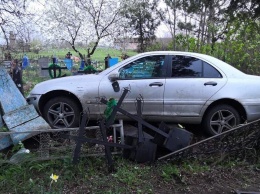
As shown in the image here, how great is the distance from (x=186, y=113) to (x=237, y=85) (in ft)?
3.49

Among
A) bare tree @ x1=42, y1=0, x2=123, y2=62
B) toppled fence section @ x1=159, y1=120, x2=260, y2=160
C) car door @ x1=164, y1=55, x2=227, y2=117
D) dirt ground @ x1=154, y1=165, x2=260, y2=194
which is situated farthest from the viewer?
bare tree @ x1=42, y1=0, x2=123, y2=62

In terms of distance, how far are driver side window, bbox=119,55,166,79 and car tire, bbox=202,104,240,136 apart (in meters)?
1.16

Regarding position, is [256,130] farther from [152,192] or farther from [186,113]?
Answer: [152,192]

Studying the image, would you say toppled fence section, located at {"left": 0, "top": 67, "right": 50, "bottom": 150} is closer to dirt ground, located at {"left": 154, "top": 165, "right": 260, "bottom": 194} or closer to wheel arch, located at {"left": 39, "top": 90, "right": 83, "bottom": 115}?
wheel arch, located at {"left": 39, "top": 90, "right": 83, "bottom": 115}

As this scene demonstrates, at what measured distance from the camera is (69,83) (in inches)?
220

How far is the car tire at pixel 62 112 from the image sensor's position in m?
5.50

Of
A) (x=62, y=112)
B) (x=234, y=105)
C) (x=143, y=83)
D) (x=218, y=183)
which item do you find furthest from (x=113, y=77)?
(x=218, y=183)

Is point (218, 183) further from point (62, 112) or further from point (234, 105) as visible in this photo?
point (62, 112)

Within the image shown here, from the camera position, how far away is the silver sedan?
543cm

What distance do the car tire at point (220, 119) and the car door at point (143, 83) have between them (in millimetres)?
905

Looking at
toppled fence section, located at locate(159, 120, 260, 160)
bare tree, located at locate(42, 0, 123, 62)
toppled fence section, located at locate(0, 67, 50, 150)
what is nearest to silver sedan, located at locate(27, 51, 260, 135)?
toppled fence section, located at locate(0, 67, 50, 150)

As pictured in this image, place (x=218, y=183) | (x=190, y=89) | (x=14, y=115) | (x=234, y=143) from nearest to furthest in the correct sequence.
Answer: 1. (x=218, y=183)
2. (x=234, y=143)
3. (x=14, y=115)
4. (x=190, y=89)

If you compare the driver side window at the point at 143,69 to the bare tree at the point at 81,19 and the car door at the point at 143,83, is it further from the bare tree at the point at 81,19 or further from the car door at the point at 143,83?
the bare tree at the point at 81,19

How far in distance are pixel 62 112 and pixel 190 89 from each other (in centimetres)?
241
